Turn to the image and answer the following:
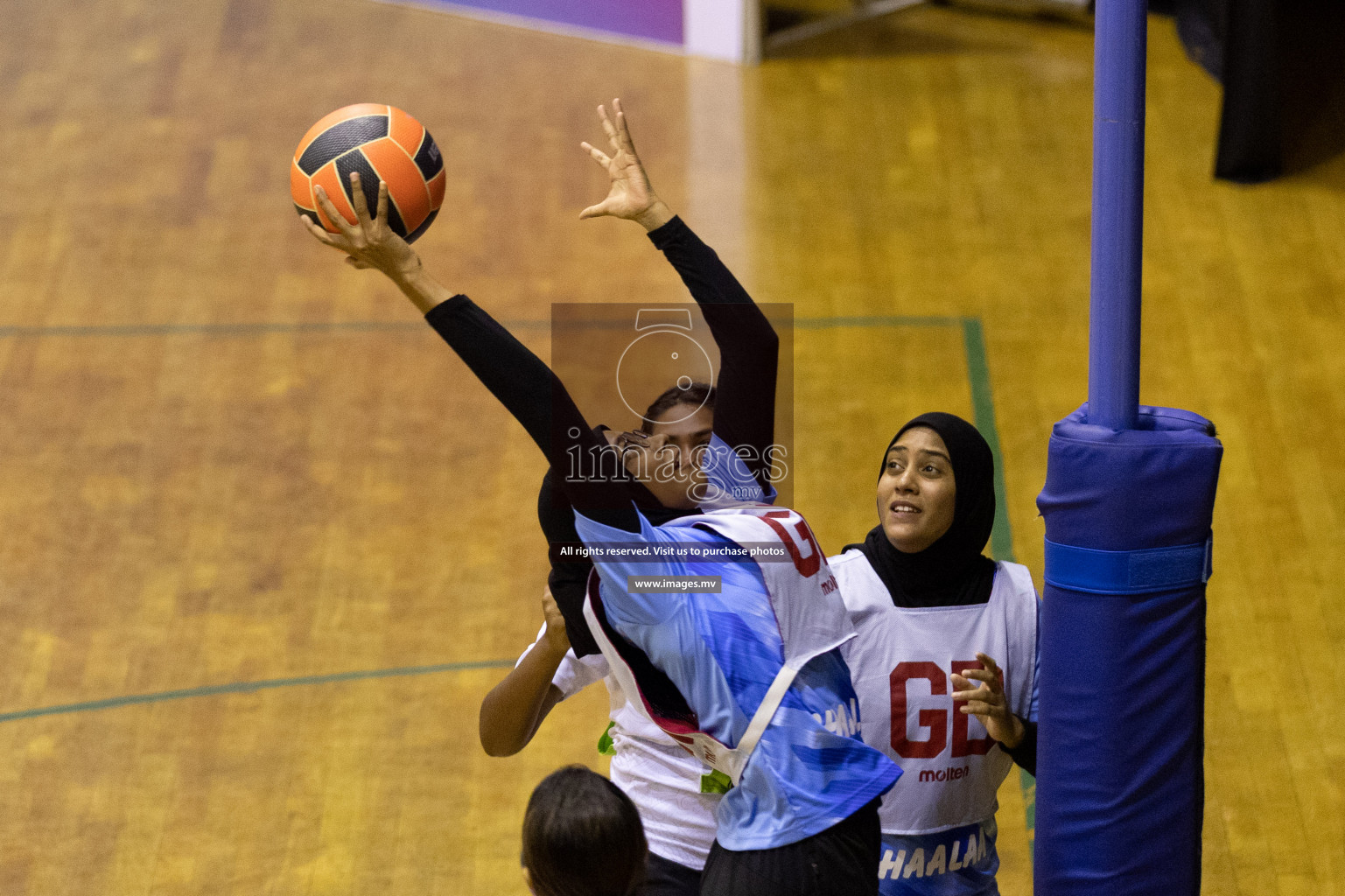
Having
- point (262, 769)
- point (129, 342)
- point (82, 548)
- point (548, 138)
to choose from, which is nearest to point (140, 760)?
point (262, 769)

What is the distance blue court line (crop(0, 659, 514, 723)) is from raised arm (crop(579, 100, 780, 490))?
270 centimetres

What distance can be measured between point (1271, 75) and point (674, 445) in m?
5.58

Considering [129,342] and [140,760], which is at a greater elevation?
[129,342]

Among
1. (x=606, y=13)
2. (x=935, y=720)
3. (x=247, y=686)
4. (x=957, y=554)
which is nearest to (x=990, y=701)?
(x=935, y=720)

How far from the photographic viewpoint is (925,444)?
3221 millimetres

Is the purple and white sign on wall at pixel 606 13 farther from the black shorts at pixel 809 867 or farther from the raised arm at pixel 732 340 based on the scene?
the black shorts at pixel 809 867

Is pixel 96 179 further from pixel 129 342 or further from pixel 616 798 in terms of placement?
pixel 616 798

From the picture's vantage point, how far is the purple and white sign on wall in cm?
→ 904

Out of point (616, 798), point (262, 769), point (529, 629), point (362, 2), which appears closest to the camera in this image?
point (616, 798)

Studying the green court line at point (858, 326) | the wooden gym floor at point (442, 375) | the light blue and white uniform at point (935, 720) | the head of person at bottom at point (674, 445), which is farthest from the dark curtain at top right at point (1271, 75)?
the head of person at bottom at point (674, 445)

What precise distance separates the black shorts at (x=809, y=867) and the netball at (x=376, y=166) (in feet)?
4.84

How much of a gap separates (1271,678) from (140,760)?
3705mm

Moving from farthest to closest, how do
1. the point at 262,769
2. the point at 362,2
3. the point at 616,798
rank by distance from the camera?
the point at 362,2 → the point at 262,769 → the point at 616,798

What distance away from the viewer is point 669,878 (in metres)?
2.98
